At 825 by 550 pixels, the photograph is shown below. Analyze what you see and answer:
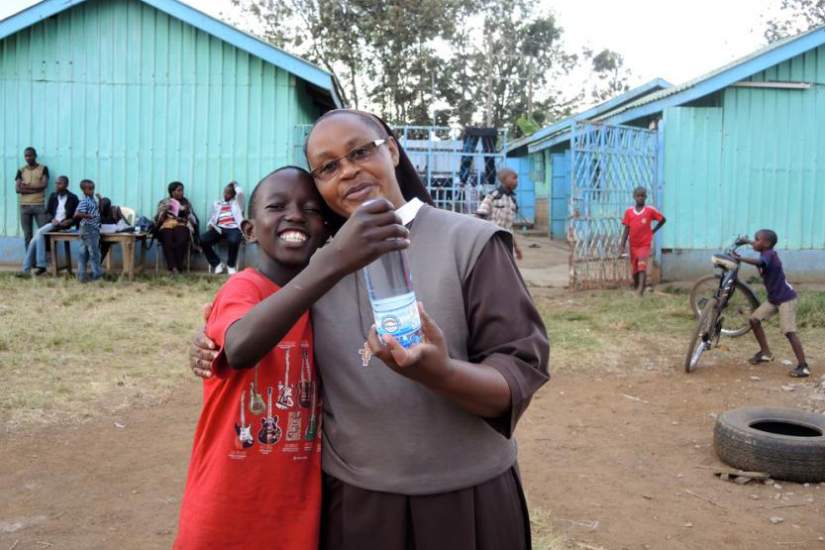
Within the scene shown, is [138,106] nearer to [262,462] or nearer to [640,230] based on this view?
[640,230]

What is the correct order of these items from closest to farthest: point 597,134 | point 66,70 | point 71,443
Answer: point 71,443, point 597,134, point 66,70

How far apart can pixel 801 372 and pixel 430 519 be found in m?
5.88

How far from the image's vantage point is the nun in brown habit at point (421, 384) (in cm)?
146

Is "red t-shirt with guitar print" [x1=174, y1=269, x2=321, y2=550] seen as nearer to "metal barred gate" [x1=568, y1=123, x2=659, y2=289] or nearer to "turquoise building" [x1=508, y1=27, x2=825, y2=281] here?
"metal barred gate" [x1=568, y1=123, x2=659, y2=289]

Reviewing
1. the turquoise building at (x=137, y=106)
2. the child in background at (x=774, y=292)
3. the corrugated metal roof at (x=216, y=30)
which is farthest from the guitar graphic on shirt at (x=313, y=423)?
the turquoise building at (x=137, y=106)

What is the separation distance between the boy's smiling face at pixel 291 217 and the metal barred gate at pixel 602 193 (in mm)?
8382

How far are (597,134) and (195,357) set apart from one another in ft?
30.7

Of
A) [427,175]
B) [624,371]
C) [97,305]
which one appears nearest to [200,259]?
[97,305]

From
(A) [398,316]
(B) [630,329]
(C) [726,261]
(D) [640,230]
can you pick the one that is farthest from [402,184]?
(D) [640,230]

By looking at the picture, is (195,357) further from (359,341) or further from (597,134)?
(597,134)

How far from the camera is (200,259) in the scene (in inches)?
472

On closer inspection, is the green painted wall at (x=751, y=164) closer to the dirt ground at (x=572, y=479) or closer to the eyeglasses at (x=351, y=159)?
the dirt ground at (x=572, y=479)

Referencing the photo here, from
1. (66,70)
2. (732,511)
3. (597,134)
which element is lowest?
(732,511)

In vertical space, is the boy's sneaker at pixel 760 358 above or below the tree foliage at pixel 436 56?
below
